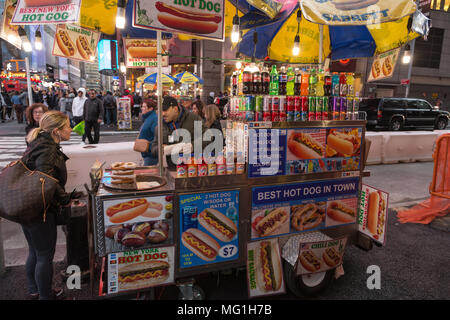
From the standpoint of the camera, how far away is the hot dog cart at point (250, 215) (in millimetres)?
2930

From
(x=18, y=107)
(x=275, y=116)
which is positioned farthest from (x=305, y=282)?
(x=18, y=107)

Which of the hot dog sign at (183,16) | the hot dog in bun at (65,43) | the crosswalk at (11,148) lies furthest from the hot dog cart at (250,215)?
the crosswalk at (11,148)

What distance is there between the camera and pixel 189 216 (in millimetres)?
3121

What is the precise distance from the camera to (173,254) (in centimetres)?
306

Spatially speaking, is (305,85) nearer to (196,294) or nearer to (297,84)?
(297,84)

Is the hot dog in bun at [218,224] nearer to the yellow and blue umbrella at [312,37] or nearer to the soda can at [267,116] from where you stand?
the soda can at [267,116]

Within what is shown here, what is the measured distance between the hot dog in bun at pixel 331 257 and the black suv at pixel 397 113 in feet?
49.9

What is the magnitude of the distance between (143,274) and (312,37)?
6267 millimetres

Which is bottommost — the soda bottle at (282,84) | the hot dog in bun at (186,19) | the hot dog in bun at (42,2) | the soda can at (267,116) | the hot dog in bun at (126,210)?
the hot dog in bun at (126,210)
